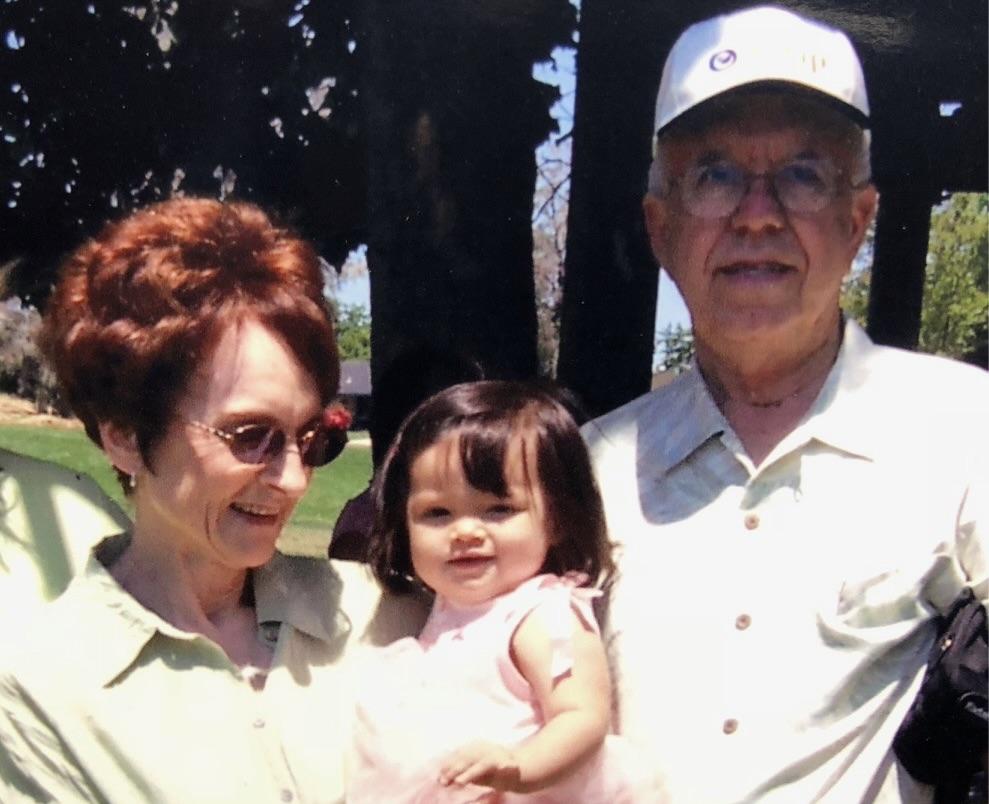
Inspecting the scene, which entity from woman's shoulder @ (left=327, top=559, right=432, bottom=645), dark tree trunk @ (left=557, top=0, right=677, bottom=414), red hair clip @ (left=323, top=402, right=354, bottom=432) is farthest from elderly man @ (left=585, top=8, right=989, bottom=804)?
dark tree trunk @ (left=557, top=0, right=677, bottom=414)

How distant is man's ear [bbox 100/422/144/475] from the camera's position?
213 centimetres

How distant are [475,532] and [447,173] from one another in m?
2.29

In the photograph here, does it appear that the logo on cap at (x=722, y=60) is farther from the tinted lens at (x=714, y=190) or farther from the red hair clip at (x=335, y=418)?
the red hair clip at (x=335, y=418)

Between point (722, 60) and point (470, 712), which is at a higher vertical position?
point (722, 60)

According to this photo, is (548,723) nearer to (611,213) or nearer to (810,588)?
(810,588)

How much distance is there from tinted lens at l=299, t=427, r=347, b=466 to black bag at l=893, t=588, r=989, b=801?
94cm

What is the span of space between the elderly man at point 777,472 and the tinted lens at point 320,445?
467mm

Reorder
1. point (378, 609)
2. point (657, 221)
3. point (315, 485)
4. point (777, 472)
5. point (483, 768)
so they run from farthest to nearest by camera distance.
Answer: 1. point (315, 485)
2. point (657, 221)
3. point (378, 609)
4. point (777, 472)
5. point (483, 768)

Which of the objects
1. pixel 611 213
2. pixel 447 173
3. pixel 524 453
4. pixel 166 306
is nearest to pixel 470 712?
pixel 524 453

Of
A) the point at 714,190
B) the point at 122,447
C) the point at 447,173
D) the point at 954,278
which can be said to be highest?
the point at 447,173

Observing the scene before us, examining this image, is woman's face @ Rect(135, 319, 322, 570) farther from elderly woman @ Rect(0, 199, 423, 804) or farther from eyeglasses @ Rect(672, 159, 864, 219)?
eyeglasses @ Rect(672, 159, 864, 219)

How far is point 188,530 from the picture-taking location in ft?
6.95

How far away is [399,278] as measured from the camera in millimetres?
4191

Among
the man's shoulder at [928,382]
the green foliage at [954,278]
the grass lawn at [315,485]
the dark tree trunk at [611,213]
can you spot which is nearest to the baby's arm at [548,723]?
the man's shoulder at [928,382]
